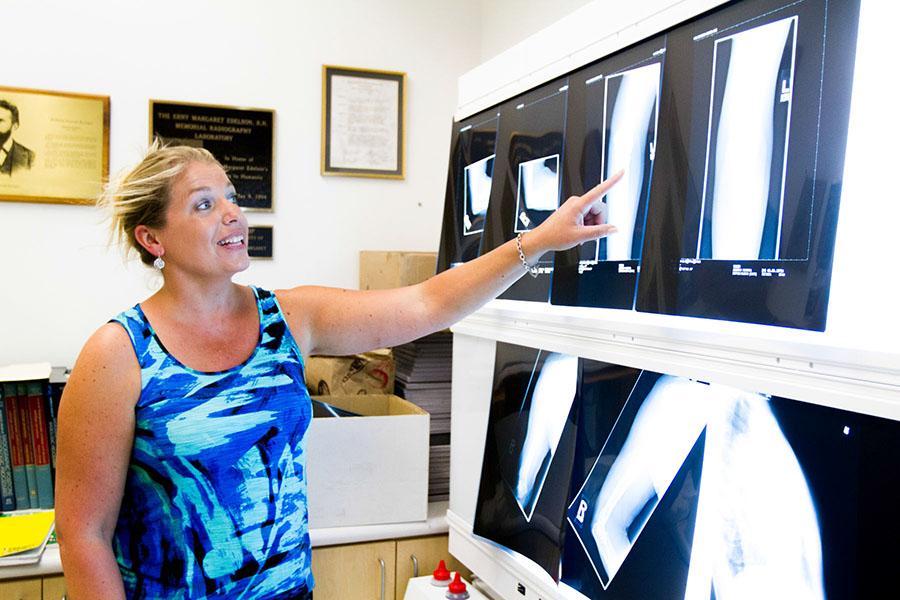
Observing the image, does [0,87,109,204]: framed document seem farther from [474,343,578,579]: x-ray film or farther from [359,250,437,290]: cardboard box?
[474,343,578,579]: x-ray film

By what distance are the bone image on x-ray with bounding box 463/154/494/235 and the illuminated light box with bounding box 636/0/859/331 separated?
59 cm

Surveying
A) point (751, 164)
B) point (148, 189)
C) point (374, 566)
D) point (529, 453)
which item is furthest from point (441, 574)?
point (751, 164)

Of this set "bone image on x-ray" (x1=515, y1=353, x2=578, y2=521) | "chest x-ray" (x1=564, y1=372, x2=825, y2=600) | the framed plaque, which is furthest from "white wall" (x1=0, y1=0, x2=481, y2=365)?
"chest x-ray" (x1=564, y1=372, x2=825, y2=600)

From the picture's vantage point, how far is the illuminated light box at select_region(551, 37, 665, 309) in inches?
45.9

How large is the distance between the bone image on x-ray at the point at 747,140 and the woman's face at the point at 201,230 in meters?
0.76

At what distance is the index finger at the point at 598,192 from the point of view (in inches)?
47.5

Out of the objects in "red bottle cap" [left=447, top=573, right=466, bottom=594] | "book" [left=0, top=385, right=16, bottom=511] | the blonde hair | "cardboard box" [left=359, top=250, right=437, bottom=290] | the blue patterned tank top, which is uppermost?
the blonde hair

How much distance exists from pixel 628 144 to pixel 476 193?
57 cm

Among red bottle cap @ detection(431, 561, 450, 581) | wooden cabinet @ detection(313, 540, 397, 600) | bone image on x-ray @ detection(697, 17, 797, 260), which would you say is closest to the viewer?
bone image on x-ray @ detection(697, 17, 797, 260)

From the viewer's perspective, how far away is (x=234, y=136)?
92.4 inches

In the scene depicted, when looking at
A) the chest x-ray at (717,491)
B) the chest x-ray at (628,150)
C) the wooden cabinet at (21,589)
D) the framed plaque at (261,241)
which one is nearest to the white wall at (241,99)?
the framed plaque at (261,241)

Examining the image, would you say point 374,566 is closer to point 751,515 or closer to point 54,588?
point 54,588

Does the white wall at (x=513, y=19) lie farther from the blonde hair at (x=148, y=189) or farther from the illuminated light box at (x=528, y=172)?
the blonde hair at (x=148, y=189)

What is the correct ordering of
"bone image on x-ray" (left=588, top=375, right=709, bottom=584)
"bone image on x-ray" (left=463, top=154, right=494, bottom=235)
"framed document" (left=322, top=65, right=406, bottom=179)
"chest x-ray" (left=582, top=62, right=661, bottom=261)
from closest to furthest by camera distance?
"bone image on x-ray" (left=588, top=375, right=709, bottom=584), "chest x-ray" (left=582, top=62, right=661, bottom=261), "bone image on x-ray" (left=463, top=154, right=494, bottom=235), "framed document" (left=322, top=65, right=406, bottom=179)
